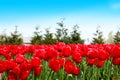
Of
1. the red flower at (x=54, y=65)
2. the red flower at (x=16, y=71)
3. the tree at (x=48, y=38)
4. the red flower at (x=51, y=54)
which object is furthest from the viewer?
the tree at (x=48, y=38)

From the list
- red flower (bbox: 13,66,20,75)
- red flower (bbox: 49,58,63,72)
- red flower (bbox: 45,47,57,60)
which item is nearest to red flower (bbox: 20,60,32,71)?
red flower (bbox: 13,66,20,75)

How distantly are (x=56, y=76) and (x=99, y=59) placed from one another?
1498 millimetres


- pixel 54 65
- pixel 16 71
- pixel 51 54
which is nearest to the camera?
pixel 16 71

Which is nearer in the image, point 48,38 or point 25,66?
point 25,66

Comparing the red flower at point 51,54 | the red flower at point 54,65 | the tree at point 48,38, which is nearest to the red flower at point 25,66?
the red flower at point 54,65

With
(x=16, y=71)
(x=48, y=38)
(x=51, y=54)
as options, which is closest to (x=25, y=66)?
(x=16, y=71)

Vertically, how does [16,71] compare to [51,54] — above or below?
below

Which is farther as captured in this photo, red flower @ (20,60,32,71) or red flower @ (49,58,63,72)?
red flower @ (49,58,63,72)

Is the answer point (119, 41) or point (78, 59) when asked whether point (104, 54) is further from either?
point (119, 41)

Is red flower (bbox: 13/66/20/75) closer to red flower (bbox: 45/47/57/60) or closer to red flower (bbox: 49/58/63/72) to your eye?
red flower (bbox: 49/58/63/72)

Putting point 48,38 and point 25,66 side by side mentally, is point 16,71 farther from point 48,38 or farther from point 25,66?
point 48,38

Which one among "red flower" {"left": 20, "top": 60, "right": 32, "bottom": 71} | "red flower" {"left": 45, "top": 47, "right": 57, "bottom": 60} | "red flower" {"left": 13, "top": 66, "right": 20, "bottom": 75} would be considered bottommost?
"red flower" {"left": 13, "top": 66, "right": 20, "bottom": 75}

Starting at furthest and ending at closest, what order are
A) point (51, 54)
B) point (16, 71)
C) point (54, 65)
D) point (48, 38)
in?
point (48, 38)
point (51, 54)
point (54, 65)
point (16, 71)

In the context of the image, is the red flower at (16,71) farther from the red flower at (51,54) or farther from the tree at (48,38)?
the tree at (48,38)
